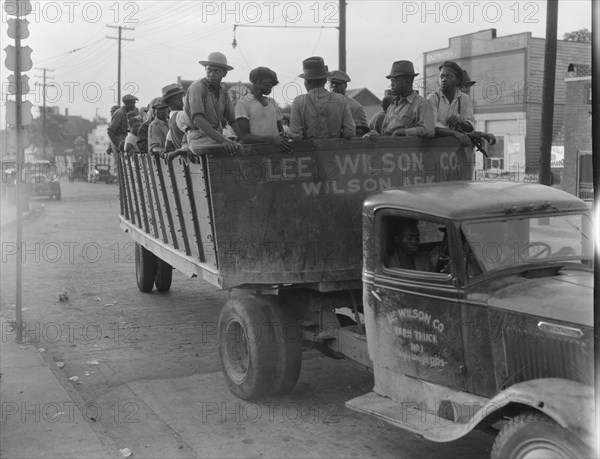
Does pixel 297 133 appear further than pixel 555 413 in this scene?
Yes

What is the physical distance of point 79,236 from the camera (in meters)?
18.6

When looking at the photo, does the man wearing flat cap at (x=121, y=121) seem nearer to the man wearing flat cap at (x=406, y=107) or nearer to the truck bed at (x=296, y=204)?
the truck bed at (x=296, y=204)

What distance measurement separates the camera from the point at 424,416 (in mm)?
4414

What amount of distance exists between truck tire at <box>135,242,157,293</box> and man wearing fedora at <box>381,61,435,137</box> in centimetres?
546

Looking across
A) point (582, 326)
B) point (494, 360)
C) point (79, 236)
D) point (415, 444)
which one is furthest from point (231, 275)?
point (79, 236)

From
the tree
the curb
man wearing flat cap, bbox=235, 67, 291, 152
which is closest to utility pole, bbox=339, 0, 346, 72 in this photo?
the curb

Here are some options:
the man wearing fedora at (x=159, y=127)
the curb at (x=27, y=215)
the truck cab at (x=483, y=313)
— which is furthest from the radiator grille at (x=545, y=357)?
the curb at (x=27, y=215)

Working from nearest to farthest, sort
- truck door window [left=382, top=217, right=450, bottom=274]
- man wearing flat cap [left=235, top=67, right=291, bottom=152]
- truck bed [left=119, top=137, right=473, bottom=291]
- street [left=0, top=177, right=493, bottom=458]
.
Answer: truck door window [left=382, top=217, right=450, bottom=274] → street [left=0, top=177, right=493, bottom=458] → truck bed [left=119, top=137, right=473, bottom=291] → man wearing flat cap [left=235, top=67, right=291, bottom=152]

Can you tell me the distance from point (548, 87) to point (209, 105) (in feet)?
29.1

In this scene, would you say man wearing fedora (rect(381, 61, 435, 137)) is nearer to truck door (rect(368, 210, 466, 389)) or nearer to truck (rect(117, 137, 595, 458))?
truck (rect(117, 137, 595, 458))

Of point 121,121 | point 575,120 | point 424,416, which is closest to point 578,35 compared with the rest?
point 575,120

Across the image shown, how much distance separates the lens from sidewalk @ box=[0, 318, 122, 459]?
4945mm

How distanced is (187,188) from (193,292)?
4.94m

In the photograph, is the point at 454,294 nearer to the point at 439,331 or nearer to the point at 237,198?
the point at 439,331
